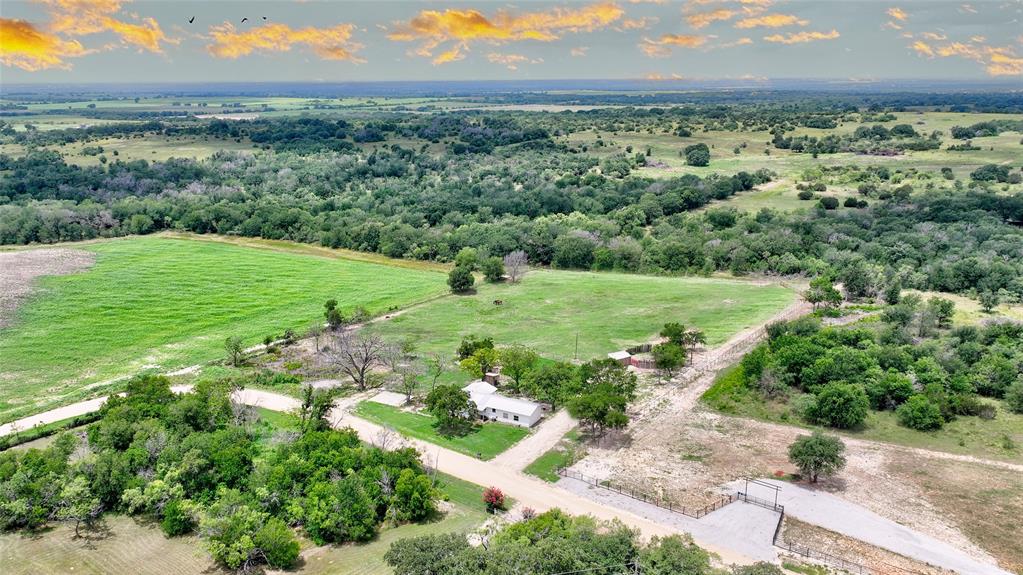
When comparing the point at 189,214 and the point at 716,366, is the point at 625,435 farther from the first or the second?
the point at 189,214

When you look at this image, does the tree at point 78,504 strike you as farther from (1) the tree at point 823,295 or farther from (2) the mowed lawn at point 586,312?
(1) the tree at point 823,295

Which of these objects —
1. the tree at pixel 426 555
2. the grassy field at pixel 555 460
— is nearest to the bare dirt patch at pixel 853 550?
the grassy field at pixel 555 460

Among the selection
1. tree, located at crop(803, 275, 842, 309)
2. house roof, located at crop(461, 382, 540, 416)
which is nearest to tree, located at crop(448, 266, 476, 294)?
house roof, located at crop(461, 382, 540, 416)

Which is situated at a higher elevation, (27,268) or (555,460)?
(27,268)

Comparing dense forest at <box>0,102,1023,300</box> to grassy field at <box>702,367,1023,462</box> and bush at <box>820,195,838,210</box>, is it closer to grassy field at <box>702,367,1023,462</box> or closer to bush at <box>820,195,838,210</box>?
bush at <box>820,195,838,210</box>

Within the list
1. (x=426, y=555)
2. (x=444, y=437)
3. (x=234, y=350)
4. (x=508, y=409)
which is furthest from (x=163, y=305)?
(x=426, y=555)

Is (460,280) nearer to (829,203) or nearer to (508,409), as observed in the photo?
(508,409)
